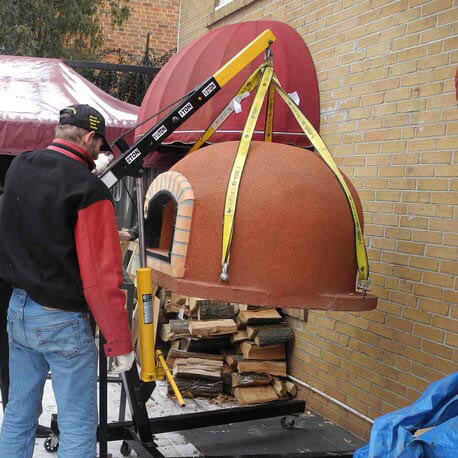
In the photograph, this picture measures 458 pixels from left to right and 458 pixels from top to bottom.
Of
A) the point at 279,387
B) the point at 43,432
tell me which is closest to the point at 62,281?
the point at 43,432

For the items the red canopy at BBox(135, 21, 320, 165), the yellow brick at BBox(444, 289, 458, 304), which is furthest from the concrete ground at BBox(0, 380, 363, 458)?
the red canopy at BBox(135, 21, 320, 165)

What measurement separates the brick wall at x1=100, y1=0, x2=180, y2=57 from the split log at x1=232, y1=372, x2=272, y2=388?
9435mm

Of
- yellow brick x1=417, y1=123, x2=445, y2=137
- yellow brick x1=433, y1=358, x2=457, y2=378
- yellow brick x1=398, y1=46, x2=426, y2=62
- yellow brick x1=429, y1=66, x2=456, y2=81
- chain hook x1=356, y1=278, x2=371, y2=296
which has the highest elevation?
yellow brick x1=398, y1=46, x2=426, y2=62

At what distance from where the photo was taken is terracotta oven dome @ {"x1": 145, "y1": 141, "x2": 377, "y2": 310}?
3689 millimetres

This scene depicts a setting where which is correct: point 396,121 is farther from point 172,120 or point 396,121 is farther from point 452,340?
point 172,120

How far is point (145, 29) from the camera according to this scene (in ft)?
46.5

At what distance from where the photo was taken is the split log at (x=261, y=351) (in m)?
6.27

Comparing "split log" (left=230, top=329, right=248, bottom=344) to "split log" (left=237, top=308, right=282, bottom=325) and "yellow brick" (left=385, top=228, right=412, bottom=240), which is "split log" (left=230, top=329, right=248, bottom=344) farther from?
"yellow brick" (left=385, top=228, right=412, bottom=240)

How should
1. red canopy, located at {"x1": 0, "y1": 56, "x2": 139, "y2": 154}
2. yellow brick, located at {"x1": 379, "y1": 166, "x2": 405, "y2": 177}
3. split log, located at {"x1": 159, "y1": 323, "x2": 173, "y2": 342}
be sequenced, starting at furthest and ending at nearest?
red canopy, located at {"x1": 0, "y1": 56, "x2": 139, "y2": 154} → split log, located at {"x1": 159, "y1": 323, "x2": 173, "y2": 342} → yellow brick, located at {"x1": 379, "y1": 166, "x2": 405, "y2": 177}

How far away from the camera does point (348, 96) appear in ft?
18.5

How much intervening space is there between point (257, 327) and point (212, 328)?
0.42m

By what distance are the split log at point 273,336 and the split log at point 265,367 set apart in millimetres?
214

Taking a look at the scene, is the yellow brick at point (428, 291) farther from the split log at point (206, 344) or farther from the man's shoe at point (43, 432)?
the man's shoe at point (43, 432)

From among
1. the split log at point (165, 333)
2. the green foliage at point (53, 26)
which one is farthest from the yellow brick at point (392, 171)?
the green foliage at point (53, 26)
